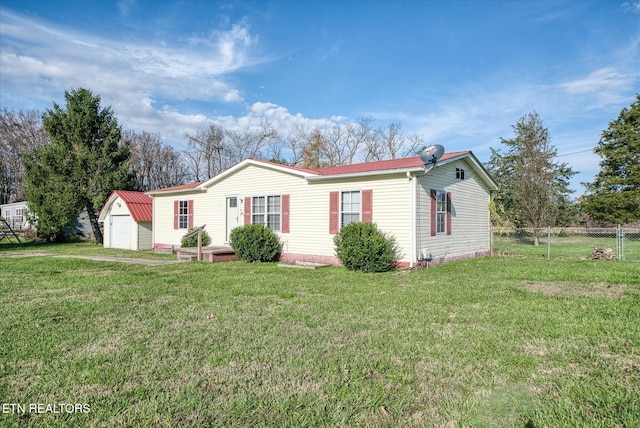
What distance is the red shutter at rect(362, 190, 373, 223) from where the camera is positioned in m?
10.7

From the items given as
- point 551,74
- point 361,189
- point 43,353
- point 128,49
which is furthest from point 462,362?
point 551,74

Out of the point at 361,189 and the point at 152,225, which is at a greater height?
the point at 361,189

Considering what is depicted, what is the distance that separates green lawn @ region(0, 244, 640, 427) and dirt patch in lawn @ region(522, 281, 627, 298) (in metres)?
0.09

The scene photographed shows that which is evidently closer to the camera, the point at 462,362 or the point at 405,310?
the point at 462,362

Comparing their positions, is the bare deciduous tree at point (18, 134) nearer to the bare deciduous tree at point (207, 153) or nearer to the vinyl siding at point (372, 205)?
the bare deciduous tree at point (207, 153)

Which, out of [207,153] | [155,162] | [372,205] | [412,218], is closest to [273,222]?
[372,205]

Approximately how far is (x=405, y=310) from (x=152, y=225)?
15642 millimetres

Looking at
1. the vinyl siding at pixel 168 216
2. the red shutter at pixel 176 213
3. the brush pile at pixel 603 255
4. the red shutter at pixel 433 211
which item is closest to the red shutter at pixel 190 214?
the vinyl siding at pixel 168 216

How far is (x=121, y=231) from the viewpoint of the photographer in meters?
18.3

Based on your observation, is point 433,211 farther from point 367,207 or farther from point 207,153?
point 207,153

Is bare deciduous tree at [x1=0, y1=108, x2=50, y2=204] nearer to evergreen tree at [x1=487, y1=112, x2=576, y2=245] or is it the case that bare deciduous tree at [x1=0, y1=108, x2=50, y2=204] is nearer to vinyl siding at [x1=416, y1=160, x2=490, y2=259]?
vinyl siding at [x1=416, y1=160, x2=490, y2=259]

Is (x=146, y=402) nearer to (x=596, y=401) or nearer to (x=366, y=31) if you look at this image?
(x=596, y=401)

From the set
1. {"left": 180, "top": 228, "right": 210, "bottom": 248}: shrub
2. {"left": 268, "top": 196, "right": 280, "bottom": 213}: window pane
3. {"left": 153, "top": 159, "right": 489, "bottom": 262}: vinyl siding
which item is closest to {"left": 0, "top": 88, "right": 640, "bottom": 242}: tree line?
{"left": 153, "top": 159, "right": 489, "bottom": 262}: vinyl siding

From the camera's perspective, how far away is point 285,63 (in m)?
16.5
